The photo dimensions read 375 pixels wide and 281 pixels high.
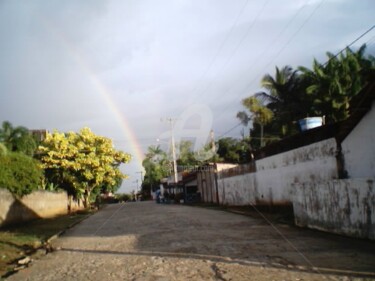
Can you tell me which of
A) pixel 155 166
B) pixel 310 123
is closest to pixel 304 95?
pixel 310 123

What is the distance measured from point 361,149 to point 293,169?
18.7 feet

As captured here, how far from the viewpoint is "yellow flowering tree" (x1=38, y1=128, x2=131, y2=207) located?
32.1 m

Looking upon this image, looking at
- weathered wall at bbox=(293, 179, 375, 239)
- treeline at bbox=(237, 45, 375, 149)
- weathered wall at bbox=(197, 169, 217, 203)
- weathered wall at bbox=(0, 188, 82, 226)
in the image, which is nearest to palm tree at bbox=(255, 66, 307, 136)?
treeline at bbox=(237, 45, 375, 149)

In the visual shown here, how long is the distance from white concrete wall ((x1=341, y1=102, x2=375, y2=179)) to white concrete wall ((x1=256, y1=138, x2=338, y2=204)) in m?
0.90

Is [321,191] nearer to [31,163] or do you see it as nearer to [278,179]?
[278,179]

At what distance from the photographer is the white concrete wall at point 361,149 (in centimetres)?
1258

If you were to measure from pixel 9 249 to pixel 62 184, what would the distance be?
24.3 meters

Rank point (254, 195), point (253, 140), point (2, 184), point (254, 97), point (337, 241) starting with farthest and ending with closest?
1. point (253, 140)
2. point (254, 97)
3. point (254, 195)
4. point (2, 184)
5. point (337, 241)

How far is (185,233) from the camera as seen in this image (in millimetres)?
13625

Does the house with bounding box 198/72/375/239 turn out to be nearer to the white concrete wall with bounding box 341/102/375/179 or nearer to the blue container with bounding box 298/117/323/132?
the white concrete wall with bounding box 341/102/375/179

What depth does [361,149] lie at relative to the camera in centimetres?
1320

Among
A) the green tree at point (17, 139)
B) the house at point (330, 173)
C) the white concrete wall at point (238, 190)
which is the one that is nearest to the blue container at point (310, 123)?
the house at point (330, 173)

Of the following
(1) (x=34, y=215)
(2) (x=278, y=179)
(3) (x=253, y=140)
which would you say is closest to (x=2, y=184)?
(1) (x=34, y=215)

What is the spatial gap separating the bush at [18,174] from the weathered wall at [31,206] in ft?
1.61
